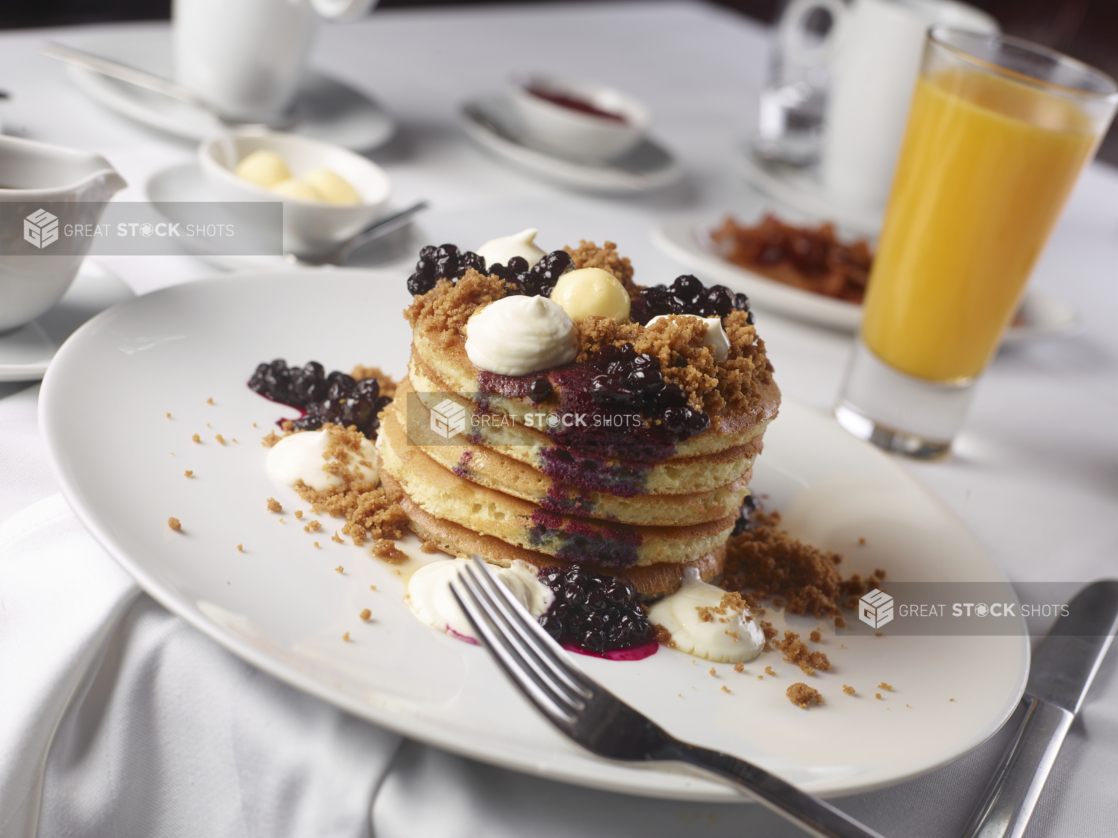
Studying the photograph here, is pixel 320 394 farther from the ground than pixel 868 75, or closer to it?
closer to it

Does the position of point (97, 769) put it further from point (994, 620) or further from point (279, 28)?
point (279, 28)

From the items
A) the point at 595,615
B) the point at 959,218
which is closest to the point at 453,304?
the point at 595,615

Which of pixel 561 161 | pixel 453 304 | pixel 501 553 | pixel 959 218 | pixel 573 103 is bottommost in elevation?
pixel 501 553

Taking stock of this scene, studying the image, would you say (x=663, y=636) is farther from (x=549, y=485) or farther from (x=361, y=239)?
(x=361, y=239)

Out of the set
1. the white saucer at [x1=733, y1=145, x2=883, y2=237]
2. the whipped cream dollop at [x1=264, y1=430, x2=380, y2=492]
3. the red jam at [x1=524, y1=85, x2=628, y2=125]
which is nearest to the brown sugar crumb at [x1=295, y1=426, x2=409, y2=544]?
the whipped cream dollop at [x1=264, y1=430, x2=380, y2=492]

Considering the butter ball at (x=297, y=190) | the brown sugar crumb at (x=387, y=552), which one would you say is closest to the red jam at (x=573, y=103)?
the butter ball at (x=297, y=190)

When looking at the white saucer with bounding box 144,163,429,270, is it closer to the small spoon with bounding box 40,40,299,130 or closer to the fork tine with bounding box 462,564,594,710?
the small spoon with bounding box 40,40,299,130

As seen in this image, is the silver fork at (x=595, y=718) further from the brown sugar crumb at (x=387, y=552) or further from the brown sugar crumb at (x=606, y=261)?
the brown sugar crumb at (x=606, y=261)
